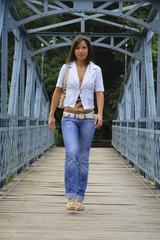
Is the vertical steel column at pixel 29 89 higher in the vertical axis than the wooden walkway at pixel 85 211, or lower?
higher

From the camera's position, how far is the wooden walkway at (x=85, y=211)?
395cm

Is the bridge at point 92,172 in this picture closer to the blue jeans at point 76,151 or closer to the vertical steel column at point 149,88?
the vertical steel column at point 149,88

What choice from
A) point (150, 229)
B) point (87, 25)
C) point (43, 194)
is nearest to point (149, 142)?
point (43, 194)

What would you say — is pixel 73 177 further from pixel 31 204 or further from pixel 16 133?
pixel 16 133

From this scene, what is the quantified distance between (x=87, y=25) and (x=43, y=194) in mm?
22411

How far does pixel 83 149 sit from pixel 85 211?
0.62 meters

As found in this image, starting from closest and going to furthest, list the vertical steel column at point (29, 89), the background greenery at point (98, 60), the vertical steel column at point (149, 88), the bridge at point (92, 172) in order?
A: the bridge at point (92, 172) < the vertical steel column at point (149, 88) < the vertical steel column at point (29, 89) < the background greenery at point (98, 60)

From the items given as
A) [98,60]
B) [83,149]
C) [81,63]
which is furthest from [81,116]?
[98,60]

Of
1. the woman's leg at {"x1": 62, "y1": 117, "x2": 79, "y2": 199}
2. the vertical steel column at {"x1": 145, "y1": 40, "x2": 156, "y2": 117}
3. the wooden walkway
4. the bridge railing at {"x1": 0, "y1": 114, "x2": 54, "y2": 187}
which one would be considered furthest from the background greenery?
the woman's leg at {"x1": 62, "y1": 117, "x2": 79, "y2": 199}

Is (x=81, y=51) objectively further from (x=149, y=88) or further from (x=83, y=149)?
(x=149, y=88)

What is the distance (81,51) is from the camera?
4.83m

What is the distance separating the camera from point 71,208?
16.0 feet

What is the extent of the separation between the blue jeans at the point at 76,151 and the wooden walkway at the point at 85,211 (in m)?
0.26

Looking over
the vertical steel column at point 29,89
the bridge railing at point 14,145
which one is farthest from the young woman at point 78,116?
the vertical steel column at point 29,89
